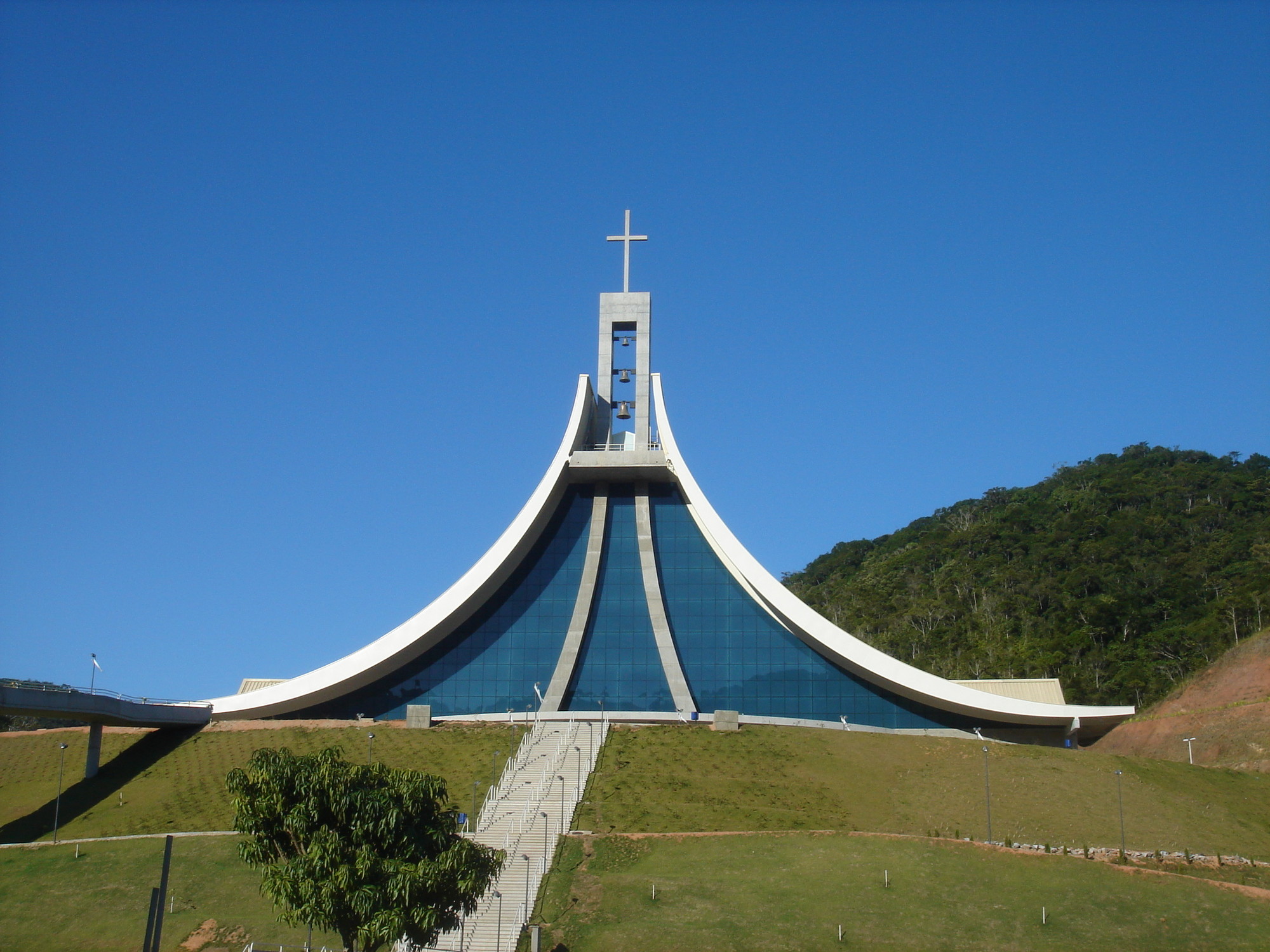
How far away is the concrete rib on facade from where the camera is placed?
1078 inches

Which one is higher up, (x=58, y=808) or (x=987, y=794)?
(x=987, y=794)

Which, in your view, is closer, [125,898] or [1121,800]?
[125,898]

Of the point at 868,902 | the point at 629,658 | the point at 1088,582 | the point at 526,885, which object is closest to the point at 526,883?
the point at 526,885

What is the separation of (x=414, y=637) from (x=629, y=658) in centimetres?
460

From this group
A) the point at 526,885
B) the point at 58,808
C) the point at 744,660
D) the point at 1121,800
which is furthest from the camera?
the point at 744,660

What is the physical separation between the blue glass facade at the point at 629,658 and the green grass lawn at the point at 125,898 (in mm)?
8455

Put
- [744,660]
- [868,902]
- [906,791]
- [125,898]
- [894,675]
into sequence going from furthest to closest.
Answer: [744,660]
[894,675]
[906,791]
[125,898]
[868,902]

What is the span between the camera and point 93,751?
80.0 feet

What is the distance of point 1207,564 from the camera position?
4897cm

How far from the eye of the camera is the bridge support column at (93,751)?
950 inches

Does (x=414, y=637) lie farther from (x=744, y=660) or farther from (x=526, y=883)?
(x=526, y=883)

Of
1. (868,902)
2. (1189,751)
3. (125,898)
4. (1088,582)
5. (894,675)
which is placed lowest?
(125,898)

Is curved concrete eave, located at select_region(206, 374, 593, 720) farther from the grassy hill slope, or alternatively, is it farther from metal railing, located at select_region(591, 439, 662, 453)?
the grassy hill slope

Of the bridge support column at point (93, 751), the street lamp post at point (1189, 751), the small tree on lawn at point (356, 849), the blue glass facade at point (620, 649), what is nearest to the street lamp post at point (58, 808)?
the bridge support column at point (93, 751)
